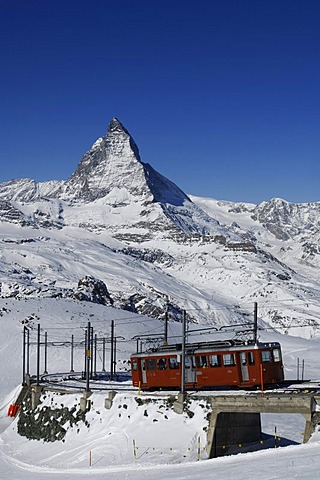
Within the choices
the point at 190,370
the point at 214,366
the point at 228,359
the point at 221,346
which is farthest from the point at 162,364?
the point at 228,359

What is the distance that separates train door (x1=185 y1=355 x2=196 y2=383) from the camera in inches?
1938

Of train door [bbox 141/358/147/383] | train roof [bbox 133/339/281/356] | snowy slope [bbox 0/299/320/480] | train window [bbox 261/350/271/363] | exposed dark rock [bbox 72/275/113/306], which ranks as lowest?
snowy slope [bbox 0/299/320/480]

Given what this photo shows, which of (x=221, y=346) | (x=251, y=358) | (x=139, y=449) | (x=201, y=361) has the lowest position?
(x=139, y=449)

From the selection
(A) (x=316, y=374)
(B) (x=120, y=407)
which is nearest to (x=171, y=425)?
(B) (x=120, y=407)

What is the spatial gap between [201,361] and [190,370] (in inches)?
55.3

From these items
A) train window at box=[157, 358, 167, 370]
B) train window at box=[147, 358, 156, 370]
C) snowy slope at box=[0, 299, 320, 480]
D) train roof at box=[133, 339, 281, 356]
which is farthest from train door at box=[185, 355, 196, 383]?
train window at box=[147, 358, 156, 370]

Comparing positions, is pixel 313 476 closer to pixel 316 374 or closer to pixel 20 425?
pixel 20 425

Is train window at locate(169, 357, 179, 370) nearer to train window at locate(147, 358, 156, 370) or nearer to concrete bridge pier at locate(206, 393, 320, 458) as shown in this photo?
train window at locate(147, 358, 156, 370)

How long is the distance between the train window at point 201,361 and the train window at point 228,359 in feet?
6.51

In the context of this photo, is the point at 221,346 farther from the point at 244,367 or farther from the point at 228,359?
the point at 244,367

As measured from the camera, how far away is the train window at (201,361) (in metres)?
48.3

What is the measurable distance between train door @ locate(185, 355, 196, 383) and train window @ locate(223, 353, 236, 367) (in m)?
3.31

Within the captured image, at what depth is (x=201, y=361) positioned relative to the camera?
4869 cm

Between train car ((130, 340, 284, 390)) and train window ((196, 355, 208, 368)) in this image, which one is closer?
train car ((130, 340, 284, 390))
